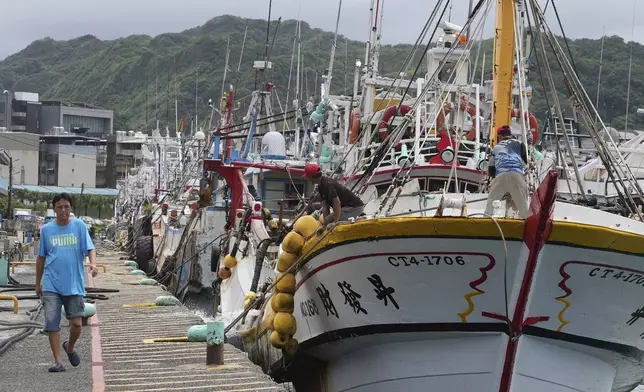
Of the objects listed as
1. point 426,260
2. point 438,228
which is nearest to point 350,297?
point 426,260

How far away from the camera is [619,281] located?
25.0 ft

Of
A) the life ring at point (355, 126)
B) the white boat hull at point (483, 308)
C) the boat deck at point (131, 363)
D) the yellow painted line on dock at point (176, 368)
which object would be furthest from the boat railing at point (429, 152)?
the yellow painted line on dock at point (176, 368)

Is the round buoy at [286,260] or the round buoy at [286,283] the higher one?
the round buoy at [286,260]

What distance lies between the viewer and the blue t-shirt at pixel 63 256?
304 inches

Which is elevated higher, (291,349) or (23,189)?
(291,349)

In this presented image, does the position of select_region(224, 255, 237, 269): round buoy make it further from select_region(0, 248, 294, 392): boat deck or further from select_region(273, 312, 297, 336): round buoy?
select_region(273, 312, 297, 336): round buoy

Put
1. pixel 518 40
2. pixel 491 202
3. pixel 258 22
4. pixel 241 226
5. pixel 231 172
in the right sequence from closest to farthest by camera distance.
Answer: pixel 491 202 → pixel 518 40 → pixel 241 226 → pixel 231 172 → pixel 258 22

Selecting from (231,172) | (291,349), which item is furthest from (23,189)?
(291,349)

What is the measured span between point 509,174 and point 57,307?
4.18 meters

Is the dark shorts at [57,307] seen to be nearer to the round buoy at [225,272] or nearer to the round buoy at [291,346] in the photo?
the round buoy at [291,346]

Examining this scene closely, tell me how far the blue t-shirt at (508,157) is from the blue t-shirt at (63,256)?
3.81 m

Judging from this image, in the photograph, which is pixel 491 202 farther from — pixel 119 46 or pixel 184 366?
pixel 119 46

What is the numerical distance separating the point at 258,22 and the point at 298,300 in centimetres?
15585

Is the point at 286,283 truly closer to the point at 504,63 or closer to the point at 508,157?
the point at 508,157
